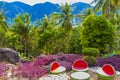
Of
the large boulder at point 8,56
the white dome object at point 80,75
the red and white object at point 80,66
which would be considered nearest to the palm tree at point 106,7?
the large boulder at point 8,56

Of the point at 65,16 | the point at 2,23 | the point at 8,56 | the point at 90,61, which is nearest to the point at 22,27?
the point at 2,23

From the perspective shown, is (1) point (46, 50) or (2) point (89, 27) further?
(1) point (46, 50)

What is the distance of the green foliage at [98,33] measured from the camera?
840 inches

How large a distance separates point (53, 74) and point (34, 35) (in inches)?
941

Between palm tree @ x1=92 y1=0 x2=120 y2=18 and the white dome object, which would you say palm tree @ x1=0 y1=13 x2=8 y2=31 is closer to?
palm tree @ x1=92 y1=0 x2=120 y2=18

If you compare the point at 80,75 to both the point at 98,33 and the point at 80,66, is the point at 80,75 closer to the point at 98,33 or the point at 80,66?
the point at 80,66

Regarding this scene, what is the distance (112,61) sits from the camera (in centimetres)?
1162

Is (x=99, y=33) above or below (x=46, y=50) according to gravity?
above

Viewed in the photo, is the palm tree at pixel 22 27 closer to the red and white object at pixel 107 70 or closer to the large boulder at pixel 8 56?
the large boulder at pixel 8 56

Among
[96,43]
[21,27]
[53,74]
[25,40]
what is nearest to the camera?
[53,74]

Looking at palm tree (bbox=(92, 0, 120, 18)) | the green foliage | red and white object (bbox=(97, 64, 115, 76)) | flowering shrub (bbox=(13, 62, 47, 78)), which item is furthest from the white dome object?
palm tree (bbox=(92, 0, 120, 18))

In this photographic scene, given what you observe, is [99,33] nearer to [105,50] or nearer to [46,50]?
[105,50]

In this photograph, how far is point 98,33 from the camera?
21328 millimetres

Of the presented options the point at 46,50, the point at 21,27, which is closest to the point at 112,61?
the point at 21,27
